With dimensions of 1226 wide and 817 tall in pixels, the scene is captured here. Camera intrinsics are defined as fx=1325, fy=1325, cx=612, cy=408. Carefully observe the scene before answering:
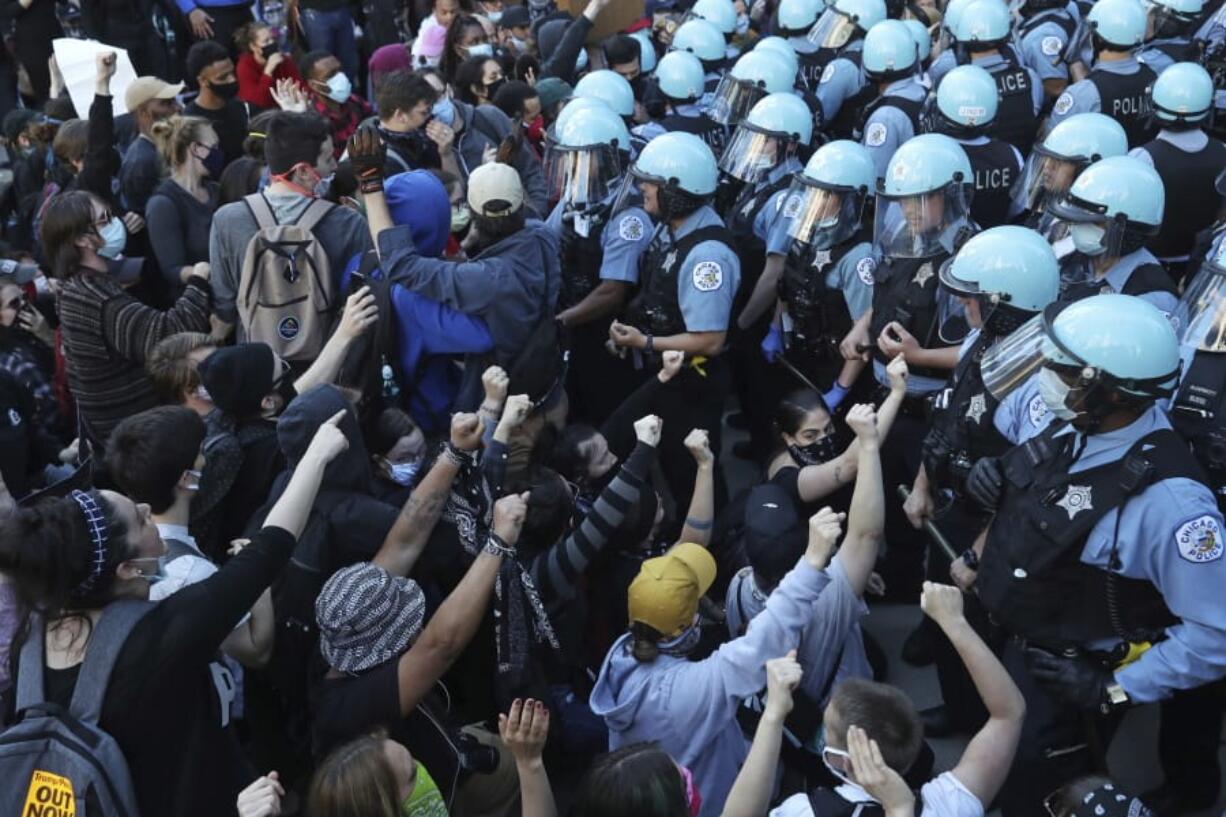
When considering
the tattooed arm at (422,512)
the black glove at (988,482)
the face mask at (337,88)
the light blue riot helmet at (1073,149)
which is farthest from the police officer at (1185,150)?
the face mask at (337,88)

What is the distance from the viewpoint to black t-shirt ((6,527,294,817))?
2.81m

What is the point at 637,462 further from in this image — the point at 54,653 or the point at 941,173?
the point at 941,173

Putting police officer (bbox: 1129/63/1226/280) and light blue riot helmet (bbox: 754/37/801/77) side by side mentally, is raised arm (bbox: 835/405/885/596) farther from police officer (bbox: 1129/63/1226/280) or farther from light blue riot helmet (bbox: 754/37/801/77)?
light blue riot helmet (bbox: 754/37/801/77)

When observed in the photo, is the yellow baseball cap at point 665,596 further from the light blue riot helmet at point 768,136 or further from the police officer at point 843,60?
the police officer at point 843,60

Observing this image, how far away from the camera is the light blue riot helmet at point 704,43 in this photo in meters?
8.55

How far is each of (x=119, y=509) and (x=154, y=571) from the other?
0.19 metres

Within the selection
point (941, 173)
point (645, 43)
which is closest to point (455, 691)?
point (941, 173)

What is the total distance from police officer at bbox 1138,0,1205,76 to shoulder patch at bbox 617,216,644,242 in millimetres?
3470

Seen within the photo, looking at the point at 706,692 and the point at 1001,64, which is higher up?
the point at 1001,64

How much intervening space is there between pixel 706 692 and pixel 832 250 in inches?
106

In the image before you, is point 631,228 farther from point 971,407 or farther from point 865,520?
point 865,520

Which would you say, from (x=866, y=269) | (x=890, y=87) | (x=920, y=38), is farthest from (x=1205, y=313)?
(x=920, y=38)

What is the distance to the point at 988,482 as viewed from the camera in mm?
3922

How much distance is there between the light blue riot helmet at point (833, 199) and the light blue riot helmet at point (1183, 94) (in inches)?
62.8
